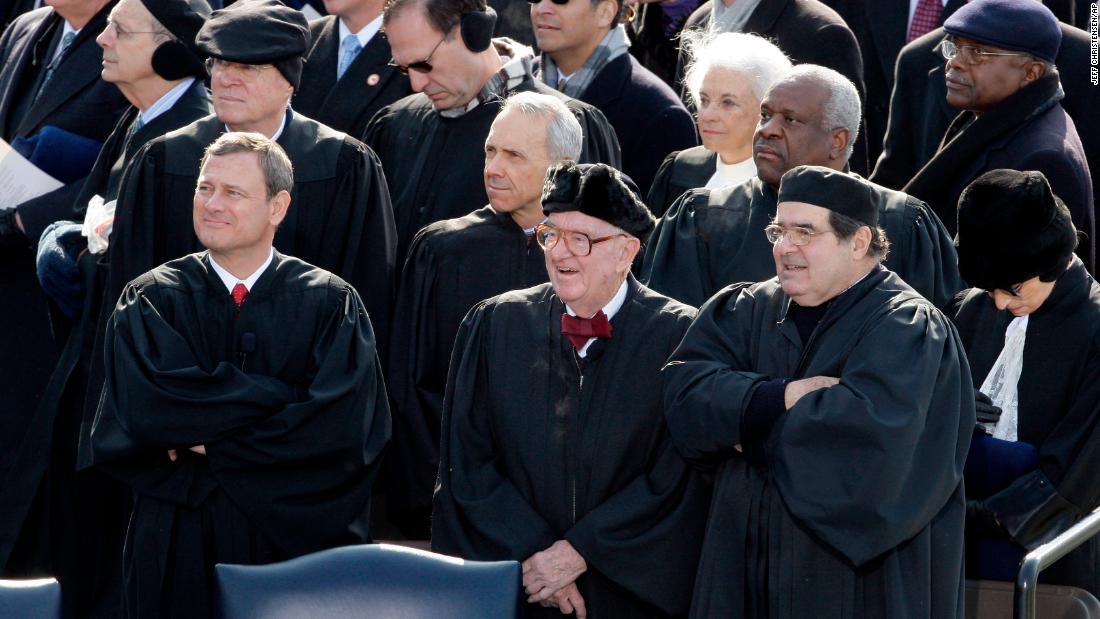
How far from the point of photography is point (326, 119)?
6.92m

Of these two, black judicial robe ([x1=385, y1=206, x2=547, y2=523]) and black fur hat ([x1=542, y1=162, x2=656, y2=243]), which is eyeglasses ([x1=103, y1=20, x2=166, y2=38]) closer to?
black judicial robe ([x1=385, y1=206, x2=547, y2=523])

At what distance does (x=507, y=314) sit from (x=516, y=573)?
1.00 m

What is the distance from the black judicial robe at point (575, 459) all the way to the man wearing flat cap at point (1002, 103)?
5.28 feet

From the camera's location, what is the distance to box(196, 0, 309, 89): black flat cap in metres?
5.95

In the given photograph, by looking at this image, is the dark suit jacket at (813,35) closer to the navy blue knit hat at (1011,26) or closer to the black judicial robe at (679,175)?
the black judicial robe at (679,175)

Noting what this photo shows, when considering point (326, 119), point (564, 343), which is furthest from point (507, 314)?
point (326, 119)

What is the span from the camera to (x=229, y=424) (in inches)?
194

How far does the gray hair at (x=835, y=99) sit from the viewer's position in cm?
539

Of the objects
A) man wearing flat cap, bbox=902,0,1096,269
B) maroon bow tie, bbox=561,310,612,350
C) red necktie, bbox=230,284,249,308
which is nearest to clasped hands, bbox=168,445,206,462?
red necktie, bbox=230,284,249,308

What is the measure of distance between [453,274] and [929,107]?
228cm

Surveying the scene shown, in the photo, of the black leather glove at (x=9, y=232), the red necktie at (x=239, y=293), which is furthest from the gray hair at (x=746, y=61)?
the black leather glove at (x=9, y=232)

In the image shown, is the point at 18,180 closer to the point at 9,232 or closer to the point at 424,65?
the point at 9,232

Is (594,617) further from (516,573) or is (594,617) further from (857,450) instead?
(857,450)

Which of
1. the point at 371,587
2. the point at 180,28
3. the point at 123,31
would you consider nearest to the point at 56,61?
the point at 123,31
